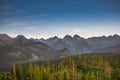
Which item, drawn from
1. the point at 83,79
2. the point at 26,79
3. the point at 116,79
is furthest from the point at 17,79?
the point at 116,79

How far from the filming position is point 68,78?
198 m

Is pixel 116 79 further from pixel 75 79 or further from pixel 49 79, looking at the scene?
pixel 49 79

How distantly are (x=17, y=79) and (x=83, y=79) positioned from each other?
61396 mm

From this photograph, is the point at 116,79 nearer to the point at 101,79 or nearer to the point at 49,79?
the point at 101,79

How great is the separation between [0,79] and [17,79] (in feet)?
52.7

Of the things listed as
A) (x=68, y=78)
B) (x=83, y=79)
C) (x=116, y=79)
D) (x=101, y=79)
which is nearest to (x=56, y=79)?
(x=68, y=78)

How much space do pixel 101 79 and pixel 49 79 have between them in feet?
161

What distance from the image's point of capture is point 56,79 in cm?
19888

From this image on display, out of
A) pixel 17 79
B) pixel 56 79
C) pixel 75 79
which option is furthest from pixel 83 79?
pixel 17 79

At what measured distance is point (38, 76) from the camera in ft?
652

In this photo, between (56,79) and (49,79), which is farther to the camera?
(56,79)

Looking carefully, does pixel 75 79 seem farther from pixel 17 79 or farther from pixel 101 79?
pixel 17 79

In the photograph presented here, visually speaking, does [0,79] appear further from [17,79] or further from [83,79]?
[83,79]

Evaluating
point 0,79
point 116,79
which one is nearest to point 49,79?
point 0,79
